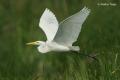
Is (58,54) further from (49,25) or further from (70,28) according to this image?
(70,28)

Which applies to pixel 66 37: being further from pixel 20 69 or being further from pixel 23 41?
pixel 23 41

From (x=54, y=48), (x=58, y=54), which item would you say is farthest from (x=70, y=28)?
(x=58, y=54)

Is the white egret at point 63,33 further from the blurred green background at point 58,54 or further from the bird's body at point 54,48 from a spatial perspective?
the blurred green background at point 58,54

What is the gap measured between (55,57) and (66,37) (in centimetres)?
337

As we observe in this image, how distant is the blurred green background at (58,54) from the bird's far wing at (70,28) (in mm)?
475

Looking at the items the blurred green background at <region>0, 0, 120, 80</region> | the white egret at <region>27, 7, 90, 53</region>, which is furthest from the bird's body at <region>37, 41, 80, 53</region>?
the blurred green background at <region>0, 0, 120, 80</region>

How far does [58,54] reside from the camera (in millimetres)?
9133

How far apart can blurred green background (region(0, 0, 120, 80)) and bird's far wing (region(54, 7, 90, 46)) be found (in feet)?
1.56

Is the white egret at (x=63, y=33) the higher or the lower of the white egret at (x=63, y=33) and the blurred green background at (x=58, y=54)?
the higher

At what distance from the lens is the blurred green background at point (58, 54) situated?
637 centimetres

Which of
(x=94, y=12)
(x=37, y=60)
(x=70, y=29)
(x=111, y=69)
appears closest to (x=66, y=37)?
(x=70, y=29)

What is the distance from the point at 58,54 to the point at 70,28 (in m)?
3.40

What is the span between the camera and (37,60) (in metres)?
9.38

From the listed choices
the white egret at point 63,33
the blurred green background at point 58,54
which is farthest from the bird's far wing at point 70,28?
the blurred green background at point 58,54
